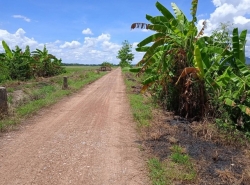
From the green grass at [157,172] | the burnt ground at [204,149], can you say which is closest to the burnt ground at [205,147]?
the burnt ground at [204,149]

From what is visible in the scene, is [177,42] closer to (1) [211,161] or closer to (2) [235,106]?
(2) [235,106]

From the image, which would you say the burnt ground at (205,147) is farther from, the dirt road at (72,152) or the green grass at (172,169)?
the dirt road at (72,152)

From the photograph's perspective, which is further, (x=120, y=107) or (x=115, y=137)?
(x=120, y=107)

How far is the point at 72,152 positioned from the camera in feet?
17.4

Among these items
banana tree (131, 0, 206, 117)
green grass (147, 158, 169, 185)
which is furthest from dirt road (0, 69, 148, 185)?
banana tree (131, 0, 206, 117)

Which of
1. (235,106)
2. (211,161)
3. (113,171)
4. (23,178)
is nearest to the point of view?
(23,178)

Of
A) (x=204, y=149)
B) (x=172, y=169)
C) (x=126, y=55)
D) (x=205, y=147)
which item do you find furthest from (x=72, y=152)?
(x=126, y=55)

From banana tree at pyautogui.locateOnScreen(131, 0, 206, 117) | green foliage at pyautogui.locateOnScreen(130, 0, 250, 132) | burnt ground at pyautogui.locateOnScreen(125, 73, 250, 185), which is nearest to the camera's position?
burnt ground at pyautogui.locateOnScreen(125, 73, 250, 185)

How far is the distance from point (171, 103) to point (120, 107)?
2312 mm

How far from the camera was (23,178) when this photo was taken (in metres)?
4.14

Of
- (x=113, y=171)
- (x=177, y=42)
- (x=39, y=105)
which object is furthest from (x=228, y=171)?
(x=39, y=105)

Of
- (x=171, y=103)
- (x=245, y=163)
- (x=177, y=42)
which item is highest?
(x=177, y=42)

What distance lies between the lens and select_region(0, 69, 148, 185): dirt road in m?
4.23

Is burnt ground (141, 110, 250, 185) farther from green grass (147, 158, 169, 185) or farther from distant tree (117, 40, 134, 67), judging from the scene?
distant tree (117, 40, 134, 67)
